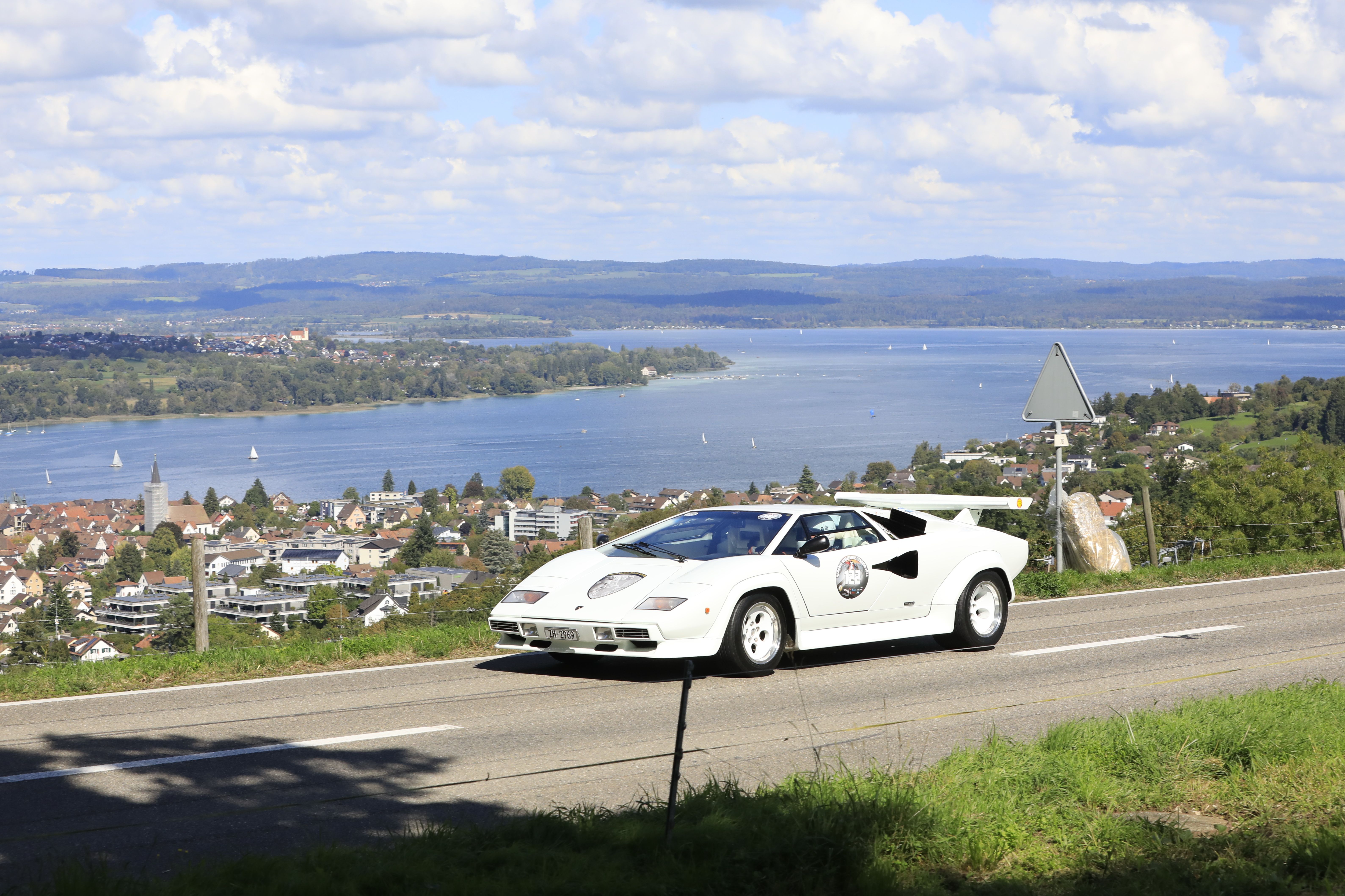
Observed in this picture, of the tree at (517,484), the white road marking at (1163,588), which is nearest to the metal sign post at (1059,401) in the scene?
the white road marking at (1163,588)

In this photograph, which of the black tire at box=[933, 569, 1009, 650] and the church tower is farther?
the church tower

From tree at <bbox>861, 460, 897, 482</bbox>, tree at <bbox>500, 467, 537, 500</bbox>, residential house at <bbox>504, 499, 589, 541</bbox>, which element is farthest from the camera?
tree at <bbox>500, 467, 537, 500</bbox>

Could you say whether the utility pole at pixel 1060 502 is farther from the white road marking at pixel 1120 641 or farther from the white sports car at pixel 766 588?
the white sports car at pixel 766 588

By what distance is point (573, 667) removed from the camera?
31.7ft

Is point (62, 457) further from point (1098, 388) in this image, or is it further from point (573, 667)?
point (573, 667)

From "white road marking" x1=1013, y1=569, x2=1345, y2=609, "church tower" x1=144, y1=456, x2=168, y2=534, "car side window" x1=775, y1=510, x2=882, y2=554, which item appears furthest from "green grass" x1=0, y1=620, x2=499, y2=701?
"church tower" x1=144, y1=456, x2=168, y2=534

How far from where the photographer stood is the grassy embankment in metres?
4.23

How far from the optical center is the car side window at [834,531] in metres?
9.59

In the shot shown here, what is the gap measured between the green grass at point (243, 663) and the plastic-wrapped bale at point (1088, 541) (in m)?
9.91

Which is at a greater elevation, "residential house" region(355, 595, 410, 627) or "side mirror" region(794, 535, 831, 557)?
"side mirror" region(794, 535, 831, 557)

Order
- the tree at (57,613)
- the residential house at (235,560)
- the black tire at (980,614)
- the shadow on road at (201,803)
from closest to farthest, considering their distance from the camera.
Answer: the shadow on road at (201,803)
the black tire at (980,614)
the tree at (57,613)
the residential house at (235,560)

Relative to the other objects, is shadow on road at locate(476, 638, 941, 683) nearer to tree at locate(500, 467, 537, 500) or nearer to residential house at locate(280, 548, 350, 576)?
residential house at locate(280, 548, 350, 576)

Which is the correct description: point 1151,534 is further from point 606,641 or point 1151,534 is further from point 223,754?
point 223,754

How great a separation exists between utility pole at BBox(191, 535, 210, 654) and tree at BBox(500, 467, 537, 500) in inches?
2934
